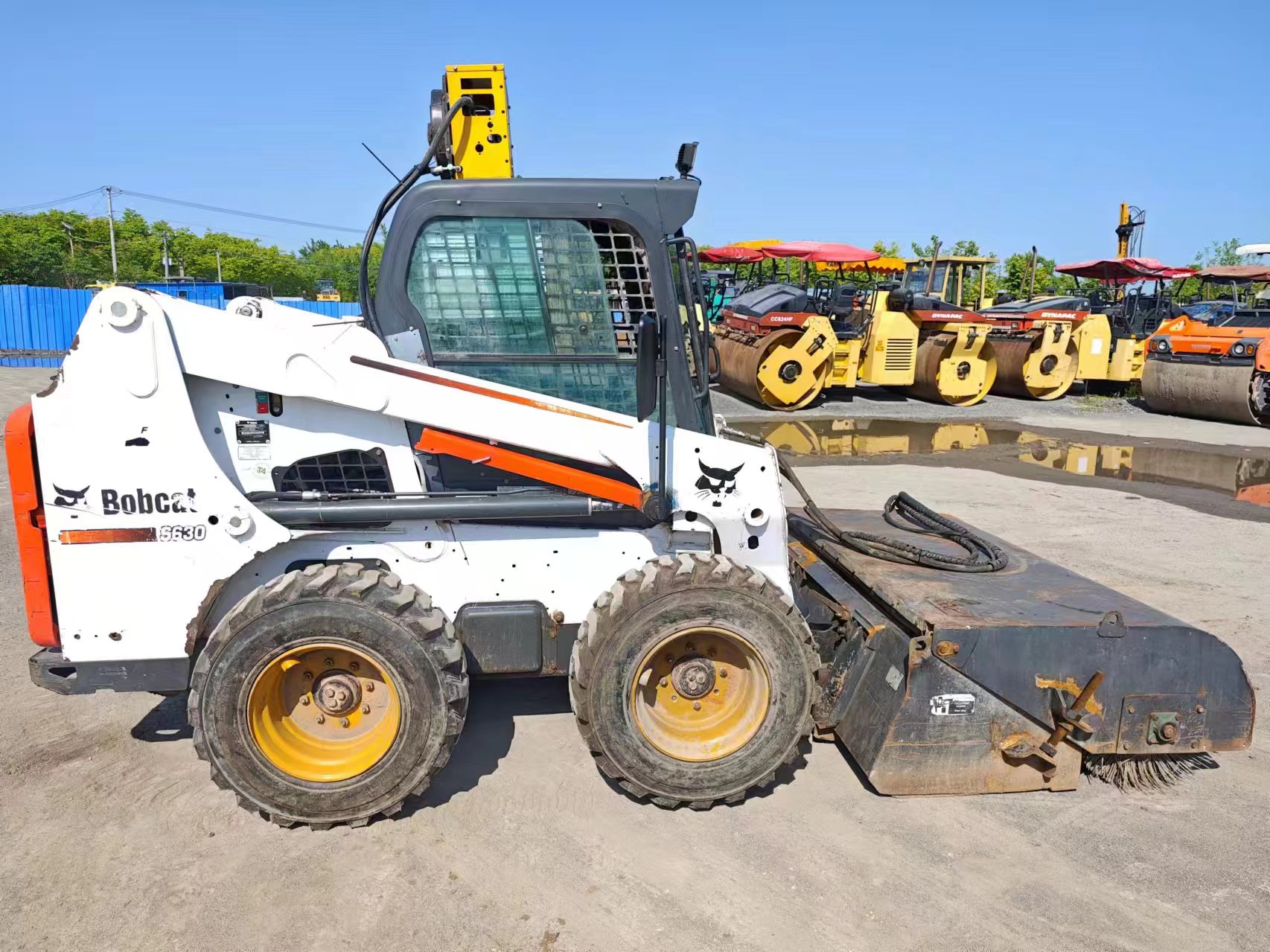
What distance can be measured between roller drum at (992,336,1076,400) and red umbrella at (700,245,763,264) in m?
6.66

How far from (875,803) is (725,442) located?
1.59m

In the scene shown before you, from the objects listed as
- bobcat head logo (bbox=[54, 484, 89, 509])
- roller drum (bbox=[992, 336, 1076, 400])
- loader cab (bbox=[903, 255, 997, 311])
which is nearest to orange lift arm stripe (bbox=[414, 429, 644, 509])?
bobcat head logo (bbox=[54, 484, 89, 509])

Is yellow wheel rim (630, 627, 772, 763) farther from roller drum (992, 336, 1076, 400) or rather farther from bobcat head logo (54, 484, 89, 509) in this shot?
roller drum (992, 336, 1076, 400)

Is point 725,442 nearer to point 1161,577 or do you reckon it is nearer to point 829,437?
point 1161,577

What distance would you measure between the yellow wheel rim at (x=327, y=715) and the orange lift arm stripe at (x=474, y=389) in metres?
1.06

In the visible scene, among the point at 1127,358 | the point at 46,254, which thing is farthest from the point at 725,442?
the point at 46,254

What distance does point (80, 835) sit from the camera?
3.45 meters

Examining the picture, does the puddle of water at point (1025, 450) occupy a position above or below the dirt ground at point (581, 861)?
above

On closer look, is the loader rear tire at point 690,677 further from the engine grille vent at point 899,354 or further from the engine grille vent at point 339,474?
the engine grille vent at point 899,354

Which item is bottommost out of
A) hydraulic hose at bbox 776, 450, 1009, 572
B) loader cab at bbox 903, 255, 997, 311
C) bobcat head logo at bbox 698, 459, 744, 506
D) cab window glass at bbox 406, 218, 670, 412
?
hydraulic hose at bbox 776, 450, 1009, 572

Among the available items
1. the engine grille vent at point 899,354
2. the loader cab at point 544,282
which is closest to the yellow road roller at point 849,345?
the engine grille vent at point 899,354

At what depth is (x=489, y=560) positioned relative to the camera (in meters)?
3.72

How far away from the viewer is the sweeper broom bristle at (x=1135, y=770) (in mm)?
3855

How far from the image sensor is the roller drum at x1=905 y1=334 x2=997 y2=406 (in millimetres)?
17234
